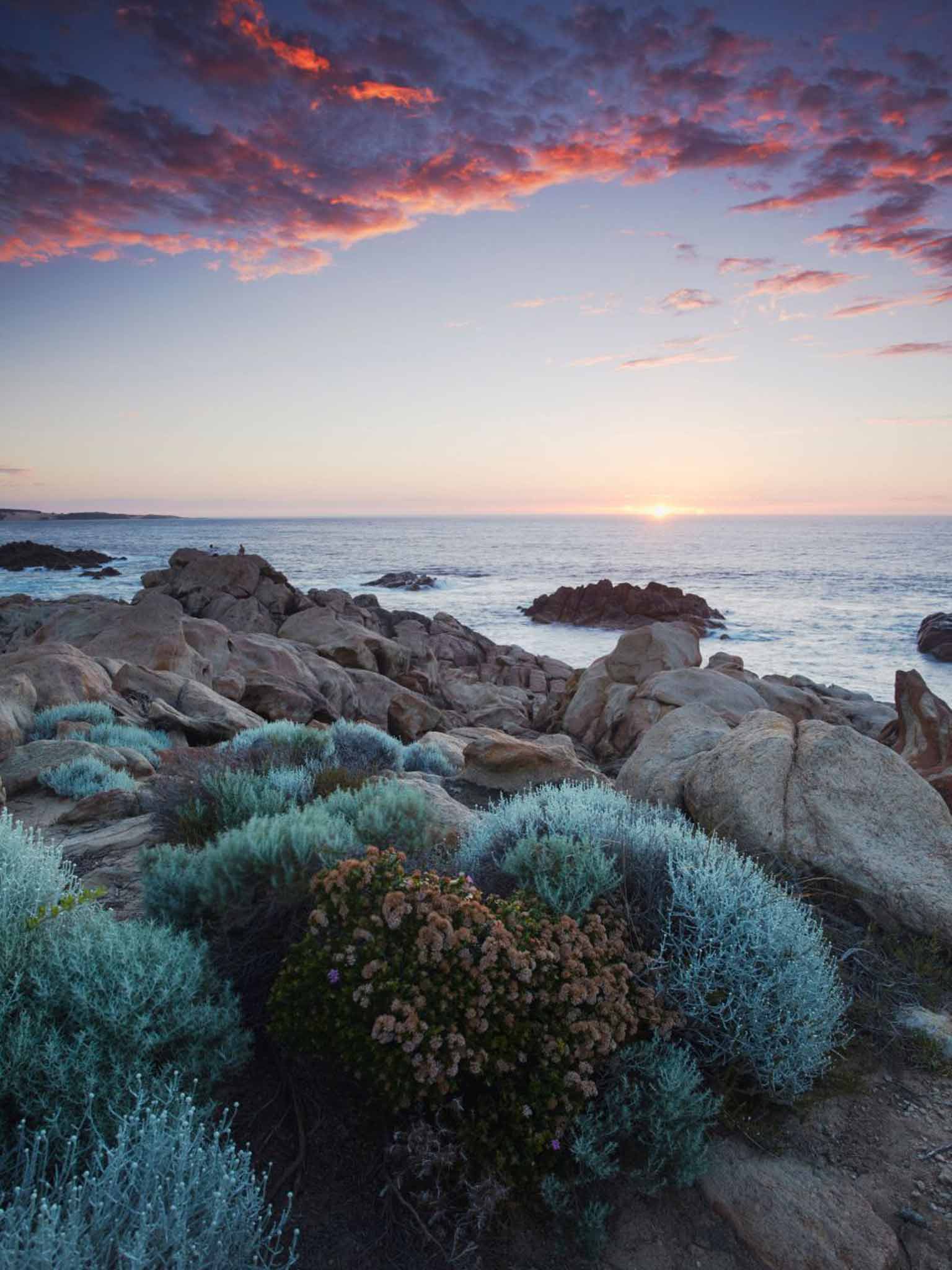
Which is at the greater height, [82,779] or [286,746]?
[286,746]

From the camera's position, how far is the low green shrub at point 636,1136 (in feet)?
10.8

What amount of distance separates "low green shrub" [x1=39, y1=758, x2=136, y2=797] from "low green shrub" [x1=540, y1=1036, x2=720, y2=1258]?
5.95m

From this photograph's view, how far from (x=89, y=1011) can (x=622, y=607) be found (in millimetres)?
45793

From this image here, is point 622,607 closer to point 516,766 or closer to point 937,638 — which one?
point 937,638

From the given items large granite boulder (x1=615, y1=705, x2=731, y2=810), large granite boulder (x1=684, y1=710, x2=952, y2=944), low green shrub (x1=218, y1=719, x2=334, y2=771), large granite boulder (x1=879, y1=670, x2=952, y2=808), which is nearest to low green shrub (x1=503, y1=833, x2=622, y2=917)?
large granite boulder (x1=684, y1=710, x2=952, y2=944)

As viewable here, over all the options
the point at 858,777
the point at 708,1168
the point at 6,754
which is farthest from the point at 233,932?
the point at 6,754

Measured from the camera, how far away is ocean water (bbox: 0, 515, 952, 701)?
3862 cm

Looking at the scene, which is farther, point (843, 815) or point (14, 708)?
point (14, 708)

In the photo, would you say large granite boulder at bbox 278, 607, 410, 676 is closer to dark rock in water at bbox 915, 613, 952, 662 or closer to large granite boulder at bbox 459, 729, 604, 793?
large granite boulder at bbox 459, 729, 604, 793

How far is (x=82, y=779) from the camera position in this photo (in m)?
7.96

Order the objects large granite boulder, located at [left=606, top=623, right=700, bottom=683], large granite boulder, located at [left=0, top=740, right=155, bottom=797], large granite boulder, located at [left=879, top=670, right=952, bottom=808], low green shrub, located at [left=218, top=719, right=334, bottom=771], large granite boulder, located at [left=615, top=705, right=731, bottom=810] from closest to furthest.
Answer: large granite boulder, located at [left=615, top=705, right=731, bottom=810] → low green shrub, located at [left=218, top=719, right=334, bottom=771] → large granite boulder, located at [left=0, top=740, right=155, bottom=797] → large granite boulder, located at [left=879, top=670, right=952, bottom=808] → large granite boulder, located at [left=606, top=623, right=700, bottom=683]

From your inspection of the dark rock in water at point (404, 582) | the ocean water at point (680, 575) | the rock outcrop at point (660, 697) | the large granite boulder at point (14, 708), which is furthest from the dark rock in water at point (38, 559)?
the large granite boulder at point (14, 708)

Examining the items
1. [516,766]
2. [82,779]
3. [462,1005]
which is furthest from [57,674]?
[462,1005]

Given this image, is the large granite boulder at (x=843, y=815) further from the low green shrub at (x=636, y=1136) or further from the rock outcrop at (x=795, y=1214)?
the low green shrub at (x=636, y=1136)
